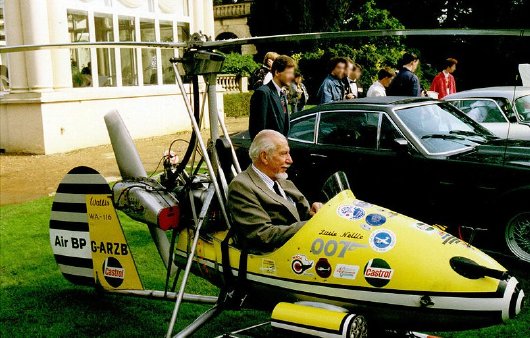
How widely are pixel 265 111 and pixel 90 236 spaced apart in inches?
86.6

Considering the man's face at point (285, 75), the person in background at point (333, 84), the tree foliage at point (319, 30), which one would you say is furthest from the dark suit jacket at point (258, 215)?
the tree foliage at point (319, 30)

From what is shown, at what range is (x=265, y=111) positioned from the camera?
234 inches

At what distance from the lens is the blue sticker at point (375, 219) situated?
3318 mm

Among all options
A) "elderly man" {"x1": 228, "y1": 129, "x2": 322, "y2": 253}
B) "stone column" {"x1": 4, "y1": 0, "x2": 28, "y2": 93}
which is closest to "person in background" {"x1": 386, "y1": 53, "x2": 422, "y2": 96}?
Result: "elderly man" {"x1": 228, "y1": 129, "x2": 322, "y2": 253}

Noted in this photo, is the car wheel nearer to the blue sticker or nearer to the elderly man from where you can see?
the elderly man

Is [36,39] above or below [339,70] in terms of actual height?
above

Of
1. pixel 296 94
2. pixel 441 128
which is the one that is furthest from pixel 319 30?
pixel 441 128

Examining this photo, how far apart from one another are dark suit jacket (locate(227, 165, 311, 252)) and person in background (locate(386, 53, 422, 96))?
18.6 ft

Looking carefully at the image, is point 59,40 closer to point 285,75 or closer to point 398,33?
point 285,75

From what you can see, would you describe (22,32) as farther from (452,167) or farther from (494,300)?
(494,300)

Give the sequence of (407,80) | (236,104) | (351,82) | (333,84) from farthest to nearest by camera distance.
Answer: (236,104)
(351,82)
(407,80)
(333,84)

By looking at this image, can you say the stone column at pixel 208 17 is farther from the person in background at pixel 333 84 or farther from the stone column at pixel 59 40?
the person in background at pixel 333 84

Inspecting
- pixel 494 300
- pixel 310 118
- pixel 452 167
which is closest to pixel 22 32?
pixel 310 118

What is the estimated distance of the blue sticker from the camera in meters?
3.32
